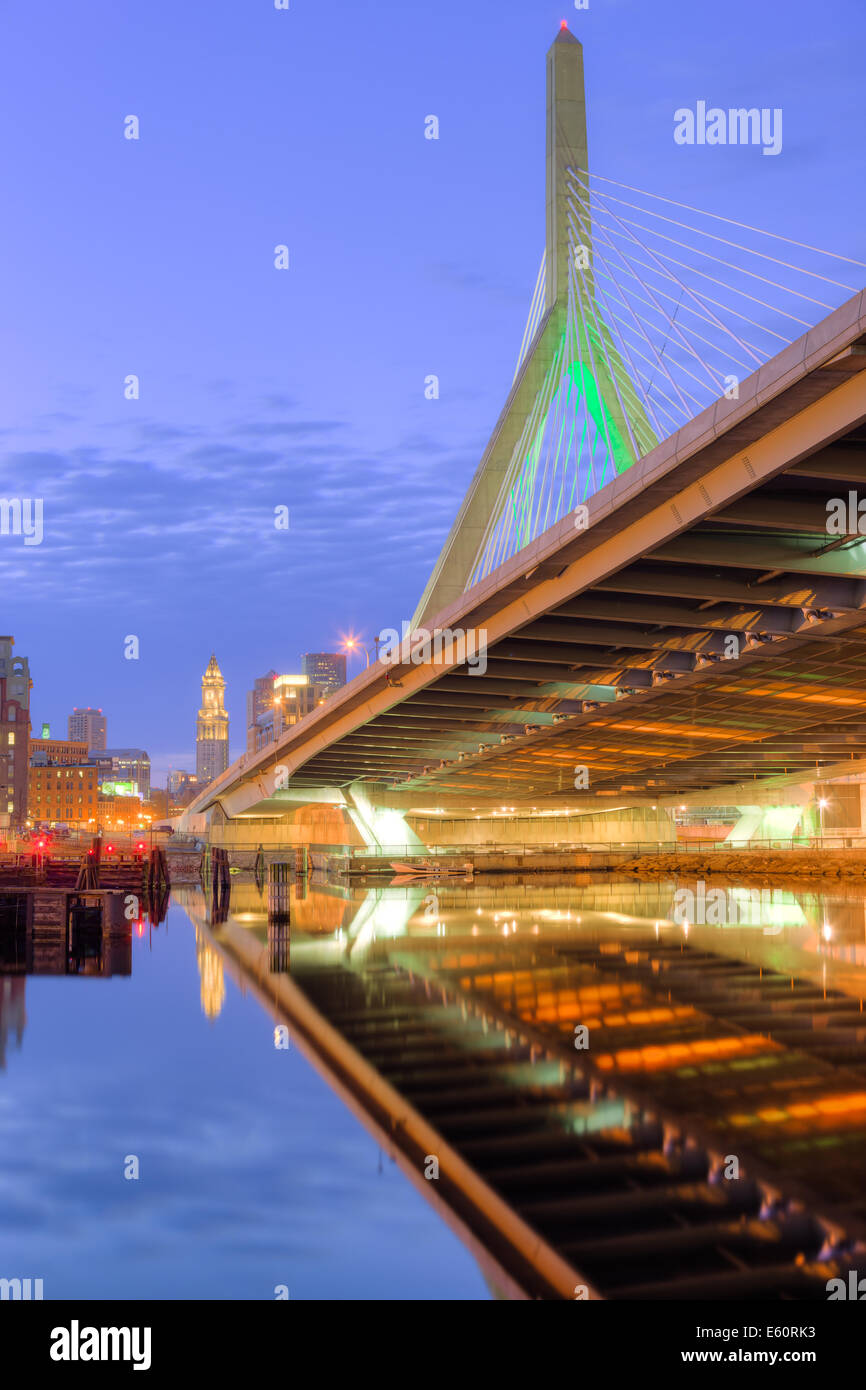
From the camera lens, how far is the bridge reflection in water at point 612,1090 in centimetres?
725

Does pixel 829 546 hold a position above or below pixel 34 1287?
above

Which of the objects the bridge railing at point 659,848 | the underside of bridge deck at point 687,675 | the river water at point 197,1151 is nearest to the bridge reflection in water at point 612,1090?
the river water at point 197,1151

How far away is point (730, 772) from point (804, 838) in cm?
633

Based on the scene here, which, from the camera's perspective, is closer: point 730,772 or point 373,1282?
point 373,1282

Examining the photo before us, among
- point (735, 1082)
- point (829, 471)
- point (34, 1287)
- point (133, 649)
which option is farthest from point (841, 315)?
point (133, 649)

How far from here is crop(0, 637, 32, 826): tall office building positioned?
525 feet

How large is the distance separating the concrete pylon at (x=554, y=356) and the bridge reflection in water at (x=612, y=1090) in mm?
14317

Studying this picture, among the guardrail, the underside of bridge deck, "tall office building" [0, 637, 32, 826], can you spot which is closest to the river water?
the underside of bridge deck

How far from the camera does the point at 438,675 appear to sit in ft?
114

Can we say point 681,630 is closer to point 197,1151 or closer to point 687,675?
point 687,675

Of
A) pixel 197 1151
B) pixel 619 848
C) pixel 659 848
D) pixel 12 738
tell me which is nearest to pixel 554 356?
pixel 197 1151

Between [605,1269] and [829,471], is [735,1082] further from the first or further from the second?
[829,471]

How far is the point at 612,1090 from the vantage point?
11.5 m

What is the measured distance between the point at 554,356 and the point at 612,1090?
28530 millimetres
